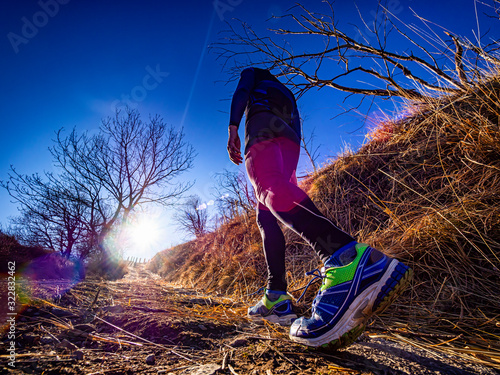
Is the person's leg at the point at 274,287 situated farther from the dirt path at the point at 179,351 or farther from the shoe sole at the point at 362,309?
the shoe sole at the point at 362,309

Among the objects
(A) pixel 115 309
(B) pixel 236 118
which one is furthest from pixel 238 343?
(B) pixel 236 118

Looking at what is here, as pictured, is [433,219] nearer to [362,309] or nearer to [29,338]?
[362,309]

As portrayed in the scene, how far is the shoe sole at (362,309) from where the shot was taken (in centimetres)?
75

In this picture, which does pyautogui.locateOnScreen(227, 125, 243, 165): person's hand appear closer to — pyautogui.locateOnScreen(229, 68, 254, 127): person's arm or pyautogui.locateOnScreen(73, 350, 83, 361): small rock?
pyautogui.locateOnScreen(229, 68, 254, 127): person's arm

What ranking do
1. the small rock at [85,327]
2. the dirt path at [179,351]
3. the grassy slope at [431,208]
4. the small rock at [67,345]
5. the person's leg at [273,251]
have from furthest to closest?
the person's leg at [273,251], the grassy slope at [431,208], the small rock at [85,327], the small rock at [67,345], the dirt path at [179,351]

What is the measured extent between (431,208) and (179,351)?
64.4 inches

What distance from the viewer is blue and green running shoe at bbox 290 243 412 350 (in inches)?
29.6

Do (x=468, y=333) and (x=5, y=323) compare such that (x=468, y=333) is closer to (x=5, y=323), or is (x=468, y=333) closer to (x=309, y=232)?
(x=309, y=232)

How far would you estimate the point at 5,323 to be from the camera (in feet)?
3.31

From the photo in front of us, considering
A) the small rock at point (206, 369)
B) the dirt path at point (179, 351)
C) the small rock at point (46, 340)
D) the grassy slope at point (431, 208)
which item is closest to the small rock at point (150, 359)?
the dirt path at point (179, 351)

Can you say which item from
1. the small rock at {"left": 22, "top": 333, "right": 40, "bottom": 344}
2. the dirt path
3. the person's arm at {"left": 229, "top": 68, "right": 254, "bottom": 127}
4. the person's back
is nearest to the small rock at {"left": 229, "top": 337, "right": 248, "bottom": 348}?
the dirt path

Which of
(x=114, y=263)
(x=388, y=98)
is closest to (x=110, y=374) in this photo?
(x=388, y=98)

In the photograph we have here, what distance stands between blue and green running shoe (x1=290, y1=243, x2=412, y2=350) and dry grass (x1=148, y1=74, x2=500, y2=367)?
1.13ft

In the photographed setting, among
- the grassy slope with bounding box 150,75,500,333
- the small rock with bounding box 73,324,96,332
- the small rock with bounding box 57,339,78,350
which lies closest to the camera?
the small rock with bounding box 57,339,78,350
